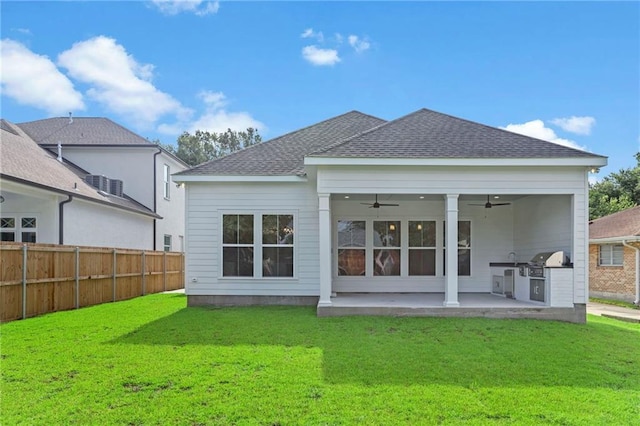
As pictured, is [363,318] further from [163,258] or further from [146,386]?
[163,258]

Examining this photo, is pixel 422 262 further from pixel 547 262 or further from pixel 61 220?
pixel 61 220

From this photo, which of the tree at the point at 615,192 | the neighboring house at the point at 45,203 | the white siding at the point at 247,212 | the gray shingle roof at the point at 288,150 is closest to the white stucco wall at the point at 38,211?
the neighboring house at the point at 45,203

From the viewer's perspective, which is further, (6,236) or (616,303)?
(616,303)

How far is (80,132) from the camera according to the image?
1966 cm

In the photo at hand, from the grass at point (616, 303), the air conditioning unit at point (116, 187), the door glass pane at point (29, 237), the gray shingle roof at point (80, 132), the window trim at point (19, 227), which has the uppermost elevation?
the gray shingle roof at point (80, 132)

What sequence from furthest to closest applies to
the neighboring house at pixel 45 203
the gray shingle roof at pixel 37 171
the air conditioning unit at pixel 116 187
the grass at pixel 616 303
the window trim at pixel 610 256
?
the air conditioning unit at pixel 116 187, the window trim at pixel 610 256, the grass at pixel 616 303, the neighboring house at pixel 45 203, the gray shingle roof at pixel 37 171

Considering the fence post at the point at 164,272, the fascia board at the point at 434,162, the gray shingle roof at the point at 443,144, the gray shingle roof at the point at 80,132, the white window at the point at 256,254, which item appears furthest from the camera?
the gray shingle roof at the point at 80,132

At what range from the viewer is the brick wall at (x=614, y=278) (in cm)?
1518

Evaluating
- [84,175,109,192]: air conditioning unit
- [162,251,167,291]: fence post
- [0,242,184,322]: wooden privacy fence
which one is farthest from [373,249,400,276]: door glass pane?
[84,175,109,192]: air conditioning unit

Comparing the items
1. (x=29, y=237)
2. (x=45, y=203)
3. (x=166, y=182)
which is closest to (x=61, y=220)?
(x=45, y=203)

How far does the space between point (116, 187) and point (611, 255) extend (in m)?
19.3

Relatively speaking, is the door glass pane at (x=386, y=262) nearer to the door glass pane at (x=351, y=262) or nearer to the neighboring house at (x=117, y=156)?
the door glass pane at (x=351, y=262)

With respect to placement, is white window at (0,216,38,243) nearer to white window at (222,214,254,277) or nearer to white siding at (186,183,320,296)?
white siding at (186,183,320,296)

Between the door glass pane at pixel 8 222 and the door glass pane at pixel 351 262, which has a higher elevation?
the door glass pane at pixel 8 222
